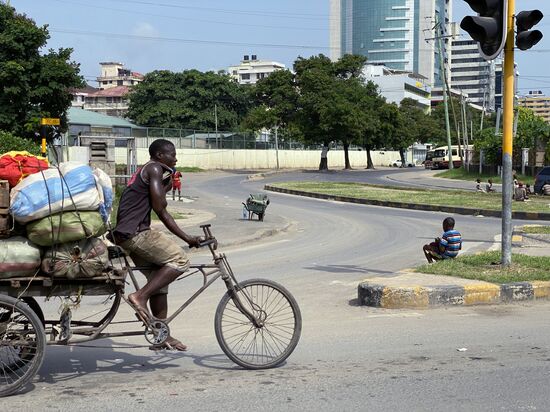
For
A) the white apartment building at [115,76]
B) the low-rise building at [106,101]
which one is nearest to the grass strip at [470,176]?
the low-rise building at [106,101]

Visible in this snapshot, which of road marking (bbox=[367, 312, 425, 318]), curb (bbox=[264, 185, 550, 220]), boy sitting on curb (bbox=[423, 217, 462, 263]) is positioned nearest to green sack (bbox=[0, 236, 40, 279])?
road marking (bbox=[367, 312, 425, 318])

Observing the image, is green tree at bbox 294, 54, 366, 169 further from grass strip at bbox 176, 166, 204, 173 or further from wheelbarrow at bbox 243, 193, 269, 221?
wheelbarrow at bbox 243, 193, 269, 221

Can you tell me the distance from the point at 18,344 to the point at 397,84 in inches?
5631

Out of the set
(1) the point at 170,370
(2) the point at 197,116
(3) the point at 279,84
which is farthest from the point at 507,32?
(2) the point at 197,116

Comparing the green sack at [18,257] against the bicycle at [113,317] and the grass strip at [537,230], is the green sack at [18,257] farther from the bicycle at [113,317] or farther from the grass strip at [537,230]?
the grass strip at [537,230]

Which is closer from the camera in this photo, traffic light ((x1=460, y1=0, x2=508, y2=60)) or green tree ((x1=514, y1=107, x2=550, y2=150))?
traffic light ((x1=460, y1=0, x2=508, y2=60))

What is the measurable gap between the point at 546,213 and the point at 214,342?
18.2 metres

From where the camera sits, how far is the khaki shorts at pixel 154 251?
204 inches

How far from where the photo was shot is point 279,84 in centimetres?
7238

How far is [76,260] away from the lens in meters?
4.90

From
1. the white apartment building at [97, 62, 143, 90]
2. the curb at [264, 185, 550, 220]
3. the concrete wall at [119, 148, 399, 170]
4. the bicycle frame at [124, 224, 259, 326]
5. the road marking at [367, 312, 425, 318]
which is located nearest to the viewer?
the bicycle frame at [124, 224, 259, 326]

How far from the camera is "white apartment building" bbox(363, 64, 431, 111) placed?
142500 millimetres

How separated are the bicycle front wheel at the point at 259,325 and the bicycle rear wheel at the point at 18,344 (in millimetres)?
1320

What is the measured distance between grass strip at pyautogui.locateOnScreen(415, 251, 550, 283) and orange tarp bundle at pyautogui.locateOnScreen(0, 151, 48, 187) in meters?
5.65
